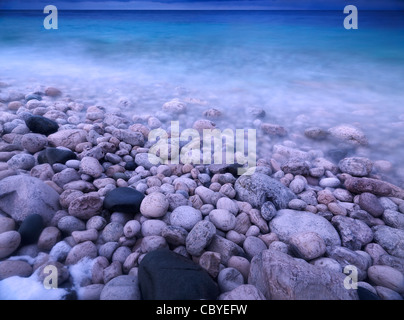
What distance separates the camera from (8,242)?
4.09ft

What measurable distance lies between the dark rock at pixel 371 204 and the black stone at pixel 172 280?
1254 mm

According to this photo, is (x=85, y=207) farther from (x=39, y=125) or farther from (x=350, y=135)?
(x=350, y=135)

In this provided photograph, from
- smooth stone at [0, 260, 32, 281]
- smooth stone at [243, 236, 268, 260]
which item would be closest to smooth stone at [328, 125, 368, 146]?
smooth stone at [243, 236, 268, 260]

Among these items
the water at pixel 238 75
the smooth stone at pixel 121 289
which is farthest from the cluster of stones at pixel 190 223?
the water at pixel 238 75

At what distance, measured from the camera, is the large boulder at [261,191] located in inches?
68.3

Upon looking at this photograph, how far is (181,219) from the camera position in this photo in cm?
150

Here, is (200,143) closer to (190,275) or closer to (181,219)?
(181,219)

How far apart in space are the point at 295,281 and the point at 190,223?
638 mm

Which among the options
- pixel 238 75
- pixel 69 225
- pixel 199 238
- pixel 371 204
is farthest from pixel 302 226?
pixel 238 75

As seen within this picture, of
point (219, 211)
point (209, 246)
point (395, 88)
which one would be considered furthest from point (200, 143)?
point (395, 88)

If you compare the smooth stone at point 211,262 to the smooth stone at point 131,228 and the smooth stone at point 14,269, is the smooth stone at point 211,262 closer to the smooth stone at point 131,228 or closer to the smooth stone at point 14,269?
the smooth stone at point 131,228

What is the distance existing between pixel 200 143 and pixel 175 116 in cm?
83

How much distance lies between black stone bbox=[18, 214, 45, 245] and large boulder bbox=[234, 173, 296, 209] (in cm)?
125

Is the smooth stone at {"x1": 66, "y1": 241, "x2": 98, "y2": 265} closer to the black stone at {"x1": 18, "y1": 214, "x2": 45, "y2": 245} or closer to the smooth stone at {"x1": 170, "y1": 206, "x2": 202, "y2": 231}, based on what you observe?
the black stone at {"x1": 18, "y1": 214, "x2": 45, "y2": 245}
